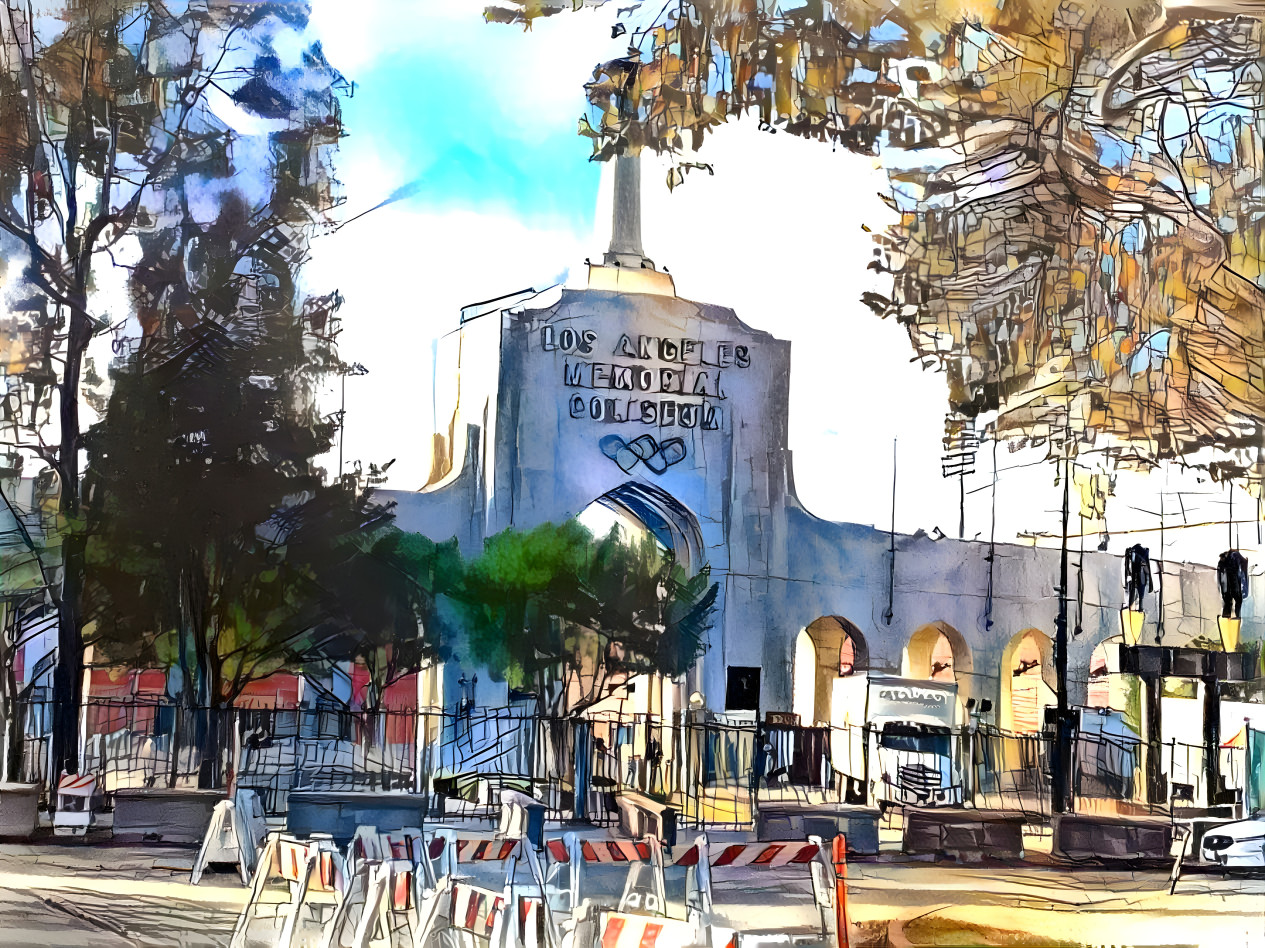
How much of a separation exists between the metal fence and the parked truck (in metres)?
0.02

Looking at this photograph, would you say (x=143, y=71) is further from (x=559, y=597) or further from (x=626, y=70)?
(x=559, y=597)

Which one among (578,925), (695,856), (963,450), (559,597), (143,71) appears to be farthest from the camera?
(559,597)

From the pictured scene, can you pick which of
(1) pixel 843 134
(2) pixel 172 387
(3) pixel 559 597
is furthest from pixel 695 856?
(1) pixel 843 134

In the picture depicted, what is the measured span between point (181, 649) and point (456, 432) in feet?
8.98

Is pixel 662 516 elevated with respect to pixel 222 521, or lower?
elevated

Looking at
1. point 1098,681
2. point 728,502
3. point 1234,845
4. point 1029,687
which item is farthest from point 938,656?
point 1234,845

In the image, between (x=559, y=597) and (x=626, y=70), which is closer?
(x=626, y=70)

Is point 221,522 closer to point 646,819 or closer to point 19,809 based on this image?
point 19,809

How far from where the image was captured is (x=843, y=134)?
827 centimetres

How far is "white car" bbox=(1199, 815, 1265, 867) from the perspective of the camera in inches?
306

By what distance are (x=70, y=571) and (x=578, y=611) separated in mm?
3803

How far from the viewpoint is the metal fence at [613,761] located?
8.41m

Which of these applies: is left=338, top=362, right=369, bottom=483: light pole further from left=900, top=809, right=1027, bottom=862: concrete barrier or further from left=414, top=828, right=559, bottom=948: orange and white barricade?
left=900, top=809, right=1027, bottom=862: concrete barrier

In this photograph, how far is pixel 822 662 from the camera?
1115 centimetres
